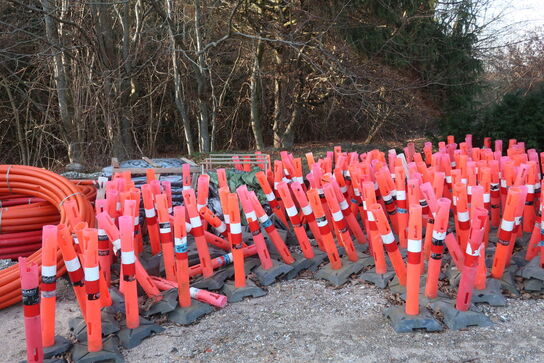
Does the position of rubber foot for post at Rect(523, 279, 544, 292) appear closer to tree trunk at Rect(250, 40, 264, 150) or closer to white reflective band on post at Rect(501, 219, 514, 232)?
white reflective band on post at Rect(501, 219, 514, 232)

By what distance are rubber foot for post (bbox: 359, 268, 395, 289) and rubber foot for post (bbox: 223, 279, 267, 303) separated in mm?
1016

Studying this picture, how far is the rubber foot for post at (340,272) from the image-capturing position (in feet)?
15.9

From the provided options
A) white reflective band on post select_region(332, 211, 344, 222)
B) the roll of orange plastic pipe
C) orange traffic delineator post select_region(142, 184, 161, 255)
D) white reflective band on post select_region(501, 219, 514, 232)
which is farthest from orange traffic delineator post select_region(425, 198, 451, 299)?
the roll of orange plastic pipe

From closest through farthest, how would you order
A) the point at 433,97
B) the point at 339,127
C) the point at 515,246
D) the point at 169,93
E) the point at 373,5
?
the point at 515,246 < the point at 373,5 < the point at 433,97 < the point at 169,93 < the point at 339,127

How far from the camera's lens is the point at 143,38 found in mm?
11977

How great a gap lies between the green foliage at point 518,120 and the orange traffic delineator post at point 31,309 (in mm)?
9308

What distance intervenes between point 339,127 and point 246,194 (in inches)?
488

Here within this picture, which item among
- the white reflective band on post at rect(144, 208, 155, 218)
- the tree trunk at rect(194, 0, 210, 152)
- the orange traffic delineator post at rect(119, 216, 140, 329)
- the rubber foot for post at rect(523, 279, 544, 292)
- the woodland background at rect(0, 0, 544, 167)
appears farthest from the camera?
the tree trunk at rect(194, 0, 210, 152)

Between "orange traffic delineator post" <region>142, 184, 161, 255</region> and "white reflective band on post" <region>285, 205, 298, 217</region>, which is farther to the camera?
"orange traffic delineator post" <region>142, 184, 161, 255</region>

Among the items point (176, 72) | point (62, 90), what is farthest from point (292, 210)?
point (176, 72)

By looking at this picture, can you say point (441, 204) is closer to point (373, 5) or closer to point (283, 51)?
point (373, 5)

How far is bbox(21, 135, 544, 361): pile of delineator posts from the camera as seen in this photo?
379 centimetres

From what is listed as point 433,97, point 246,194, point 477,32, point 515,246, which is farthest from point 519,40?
point 246,194

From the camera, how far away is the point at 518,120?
10023mm
